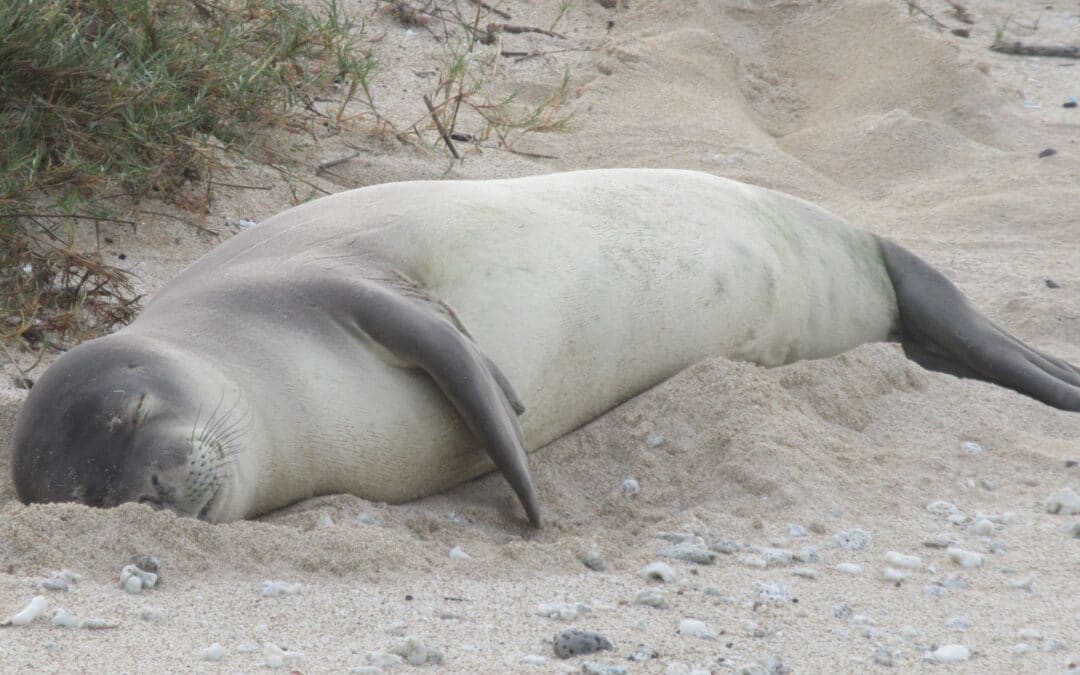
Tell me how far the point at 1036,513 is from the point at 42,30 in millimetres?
3220

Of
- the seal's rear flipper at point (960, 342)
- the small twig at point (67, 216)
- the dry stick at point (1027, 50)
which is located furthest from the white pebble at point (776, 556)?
the dry stick at point (1027, 50)

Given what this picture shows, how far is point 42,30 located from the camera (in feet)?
14.4

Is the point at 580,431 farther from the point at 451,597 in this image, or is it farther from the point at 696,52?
the point at 696,52

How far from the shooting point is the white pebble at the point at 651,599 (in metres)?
2.66

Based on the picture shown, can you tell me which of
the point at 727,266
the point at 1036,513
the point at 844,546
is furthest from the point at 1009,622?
the point at 727,266

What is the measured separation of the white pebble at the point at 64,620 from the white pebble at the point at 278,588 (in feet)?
1.17

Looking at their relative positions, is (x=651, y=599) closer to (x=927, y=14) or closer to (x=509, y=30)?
(x=509, y=30)

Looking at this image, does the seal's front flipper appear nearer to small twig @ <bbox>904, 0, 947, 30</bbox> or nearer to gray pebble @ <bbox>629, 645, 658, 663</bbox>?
gray pebble @ <bbox>629, 645, 658, 663</bbox>

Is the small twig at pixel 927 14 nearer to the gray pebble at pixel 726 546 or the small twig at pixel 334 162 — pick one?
the small twig at pixel 334 162

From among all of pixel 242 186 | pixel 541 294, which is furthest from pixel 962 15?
pixel 541 294

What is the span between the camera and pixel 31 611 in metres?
2.30

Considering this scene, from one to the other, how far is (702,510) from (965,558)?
583mm

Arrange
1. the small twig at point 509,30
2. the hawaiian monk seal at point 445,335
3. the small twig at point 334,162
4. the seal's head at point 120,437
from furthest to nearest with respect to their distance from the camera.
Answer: the small twig at point 509,30 < the small twig at point 334,162 < the hawaiian monk seal at point 445,335 < the seal's head at point 120,437

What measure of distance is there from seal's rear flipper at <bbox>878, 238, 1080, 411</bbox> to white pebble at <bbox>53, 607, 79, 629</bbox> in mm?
3004
